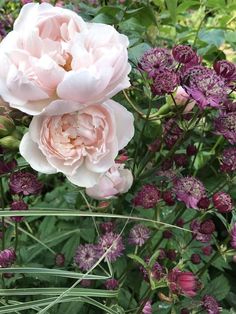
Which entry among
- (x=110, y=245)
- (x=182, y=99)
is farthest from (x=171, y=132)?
(x=110, y=245)

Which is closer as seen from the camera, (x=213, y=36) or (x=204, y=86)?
(x=204, y=86)

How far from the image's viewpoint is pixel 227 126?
70 centimetres

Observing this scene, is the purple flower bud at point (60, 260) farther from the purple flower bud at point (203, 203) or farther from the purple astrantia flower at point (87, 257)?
the purple flower bud at point (203, 203)

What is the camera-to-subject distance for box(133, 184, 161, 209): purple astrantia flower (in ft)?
2.30

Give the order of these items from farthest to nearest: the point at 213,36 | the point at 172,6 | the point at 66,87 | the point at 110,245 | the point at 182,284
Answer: the point at 213,36 → the point at 172,6 → the point at 110,245 → the point at 182,284 → the point at 66,87

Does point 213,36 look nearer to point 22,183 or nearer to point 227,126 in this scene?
point 227,126

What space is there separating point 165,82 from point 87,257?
0.28m

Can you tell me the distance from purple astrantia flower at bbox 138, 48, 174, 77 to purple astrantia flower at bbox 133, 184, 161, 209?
151 mm

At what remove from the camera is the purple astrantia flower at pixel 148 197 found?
700 millimetres

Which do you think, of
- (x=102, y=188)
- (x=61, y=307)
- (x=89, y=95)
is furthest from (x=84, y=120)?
(x=61, y=307)

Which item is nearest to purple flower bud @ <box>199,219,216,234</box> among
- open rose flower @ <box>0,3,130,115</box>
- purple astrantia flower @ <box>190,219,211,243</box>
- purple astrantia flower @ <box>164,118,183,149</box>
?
purple astrantia flower @ <box>190,219,211,243</box>

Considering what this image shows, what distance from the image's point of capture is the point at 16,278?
0.82 metres

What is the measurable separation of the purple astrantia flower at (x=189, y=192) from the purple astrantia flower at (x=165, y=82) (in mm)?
127

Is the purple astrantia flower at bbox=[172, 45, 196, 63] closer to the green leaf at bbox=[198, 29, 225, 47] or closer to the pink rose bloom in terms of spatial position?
the pink rose bloom
